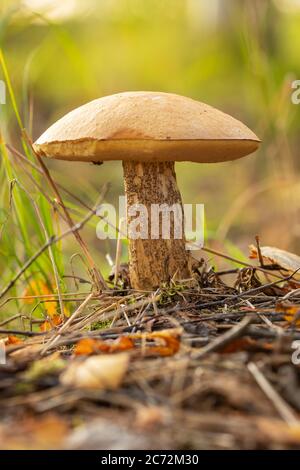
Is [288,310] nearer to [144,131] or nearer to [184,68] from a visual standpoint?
[144,131]

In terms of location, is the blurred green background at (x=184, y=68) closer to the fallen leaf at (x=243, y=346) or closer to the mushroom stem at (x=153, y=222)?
the mushroom stem at (x=153, y=222)

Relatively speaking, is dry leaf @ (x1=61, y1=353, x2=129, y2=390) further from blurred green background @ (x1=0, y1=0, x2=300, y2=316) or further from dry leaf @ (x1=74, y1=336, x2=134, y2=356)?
blurred green background @ (x1=0, y1=0, x2=300, y2=316)

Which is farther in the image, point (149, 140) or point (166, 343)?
point (149, 140)

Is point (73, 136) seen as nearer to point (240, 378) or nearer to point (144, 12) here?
point (240, 378)

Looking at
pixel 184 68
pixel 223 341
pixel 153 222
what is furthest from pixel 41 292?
pixel 184 68

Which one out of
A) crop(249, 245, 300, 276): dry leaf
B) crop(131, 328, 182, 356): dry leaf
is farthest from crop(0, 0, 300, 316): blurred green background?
crop(131, 328, 182, 356): dry leaf

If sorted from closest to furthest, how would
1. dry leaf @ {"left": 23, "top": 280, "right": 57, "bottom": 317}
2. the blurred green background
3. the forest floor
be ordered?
the forest floor, dry leaf @ {"left": 23, "top": 280, "right": 57, "bottom": 317}, the blurred green background

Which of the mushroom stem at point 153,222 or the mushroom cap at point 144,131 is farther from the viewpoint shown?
the mushroom stem at point 153,222

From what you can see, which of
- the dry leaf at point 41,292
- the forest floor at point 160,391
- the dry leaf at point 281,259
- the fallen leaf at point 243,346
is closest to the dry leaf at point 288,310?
the forest floor at point 160,391
